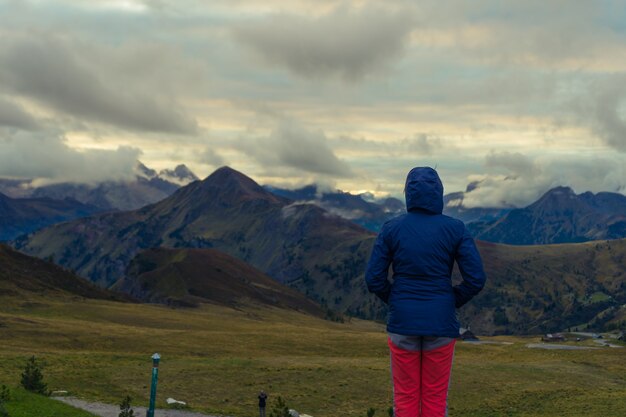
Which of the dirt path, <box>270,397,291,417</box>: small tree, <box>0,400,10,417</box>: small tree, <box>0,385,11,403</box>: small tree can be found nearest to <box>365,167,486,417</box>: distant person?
<box>0,400,10,417</box>: small tree

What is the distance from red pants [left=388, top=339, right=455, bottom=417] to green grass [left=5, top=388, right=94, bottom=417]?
18.2 metres

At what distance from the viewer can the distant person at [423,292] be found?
1181cm

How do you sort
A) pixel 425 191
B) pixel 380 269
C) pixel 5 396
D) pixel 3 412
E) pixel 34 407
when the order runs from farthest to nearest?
pixel 34 407, pixel 5 396, pixel 3 412, pixel 425 191, pixel 380 269

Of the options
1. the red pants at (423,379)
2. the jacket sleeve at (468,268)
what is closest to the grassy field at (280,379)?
the red pants at (423,379)

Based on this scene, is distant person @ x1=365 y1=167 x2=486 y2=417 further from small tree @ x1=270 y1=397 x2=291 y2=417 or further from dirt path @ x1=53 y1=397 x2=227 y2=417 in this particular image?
dirt path @ x1=53 y1=397 x2=227 y2=417

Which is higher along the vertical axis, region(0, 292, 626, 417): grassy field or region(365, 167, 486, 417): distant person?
region(365, 167, 486, 417): distant person

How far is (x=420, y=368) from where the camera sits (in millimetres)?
12008

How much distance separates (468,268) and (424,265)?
2.73ft

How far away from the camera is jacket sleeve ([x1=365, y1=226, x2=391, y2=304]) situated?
12.2 meters

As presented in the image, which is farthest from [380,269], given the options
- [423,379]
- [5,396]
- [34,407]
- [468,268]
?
[34,407]

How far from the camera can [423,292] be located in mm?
11945

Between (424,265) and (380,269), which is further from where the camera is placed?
(380,269)

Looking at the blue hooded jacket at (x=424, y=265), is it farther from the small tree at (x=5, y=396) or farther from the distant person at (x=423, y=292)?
the small tree at (x=5, y=396)

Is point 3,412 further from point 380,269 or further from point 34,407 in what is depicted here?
point 380,269
